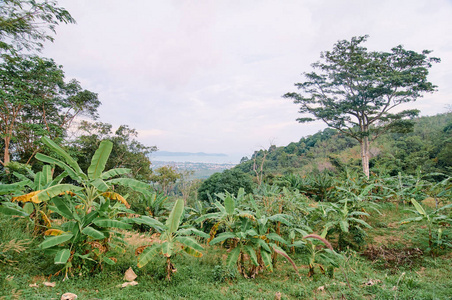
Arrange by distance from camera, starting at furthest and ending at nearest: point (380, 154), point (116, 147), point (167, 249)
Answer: point (380, 154), point (116, 147), point (167, 249)

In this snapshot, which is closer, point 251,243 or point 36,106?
point 251,243

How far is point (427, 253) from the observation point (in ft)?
12.8

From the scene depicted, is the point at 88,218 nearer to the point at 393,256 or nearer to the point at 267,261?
the point at 267,261

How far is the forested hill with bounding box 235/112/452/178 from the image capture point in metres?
16.0

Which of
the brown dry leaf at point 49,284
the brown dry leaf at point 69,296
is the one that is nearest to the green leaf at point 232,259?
the brown dry leaf at point 69,296

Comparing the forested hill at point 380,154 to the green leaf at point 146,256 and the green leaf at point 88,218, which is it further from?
the green leaf at point 88,218

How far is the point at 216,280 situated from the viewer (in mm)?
3252

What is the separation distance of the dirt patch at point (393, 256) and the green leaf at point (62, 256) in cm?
442

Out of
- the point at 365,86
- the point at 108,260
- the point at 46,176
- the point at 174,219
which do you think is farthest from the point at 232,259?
the point at 365,86

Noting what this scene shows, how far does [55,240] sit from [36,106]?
16139mm

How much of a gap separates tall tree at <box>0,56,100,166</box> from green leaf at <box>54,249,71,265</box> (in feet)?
36.8

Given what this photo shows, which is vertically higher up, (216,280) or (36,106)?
(36,106)

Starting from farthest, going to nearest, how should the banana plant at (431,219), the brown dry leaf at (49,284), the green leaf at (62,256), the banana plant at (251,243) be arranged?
the banana plant at (431,219) → the banana plant at (251,243) → the brown dry leaf at (49,284) → the green leaf at (62,256)

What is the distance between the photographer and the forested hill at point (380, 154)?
52.6ft
